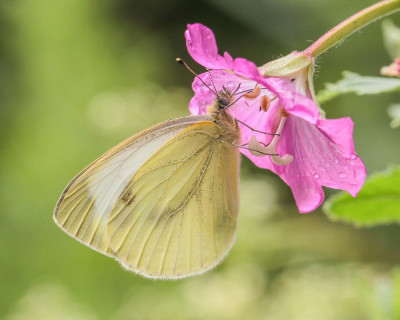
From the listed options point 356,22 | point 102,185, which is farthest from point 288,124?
point 102,185

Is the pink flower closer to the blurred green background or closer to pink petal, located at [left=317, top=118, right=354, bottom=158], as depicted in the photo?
pink petal, located at [left=317, top=118, right=354, bottom=158]

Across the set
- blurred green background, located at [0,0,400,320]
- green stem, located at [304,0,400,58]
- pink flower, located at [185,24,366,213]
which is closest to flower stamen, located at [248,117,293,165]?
pink flower, located at [185,24,366,213]

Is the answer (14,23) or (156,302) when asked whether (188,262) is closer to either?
(156,302)

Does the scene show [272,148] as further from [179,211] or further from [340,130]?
[179,211]

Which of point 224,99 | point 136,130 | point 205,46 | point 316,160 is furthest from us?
point 136,130

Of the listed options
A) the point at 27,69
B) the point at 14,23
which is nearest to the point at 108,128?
the point at 27,69
